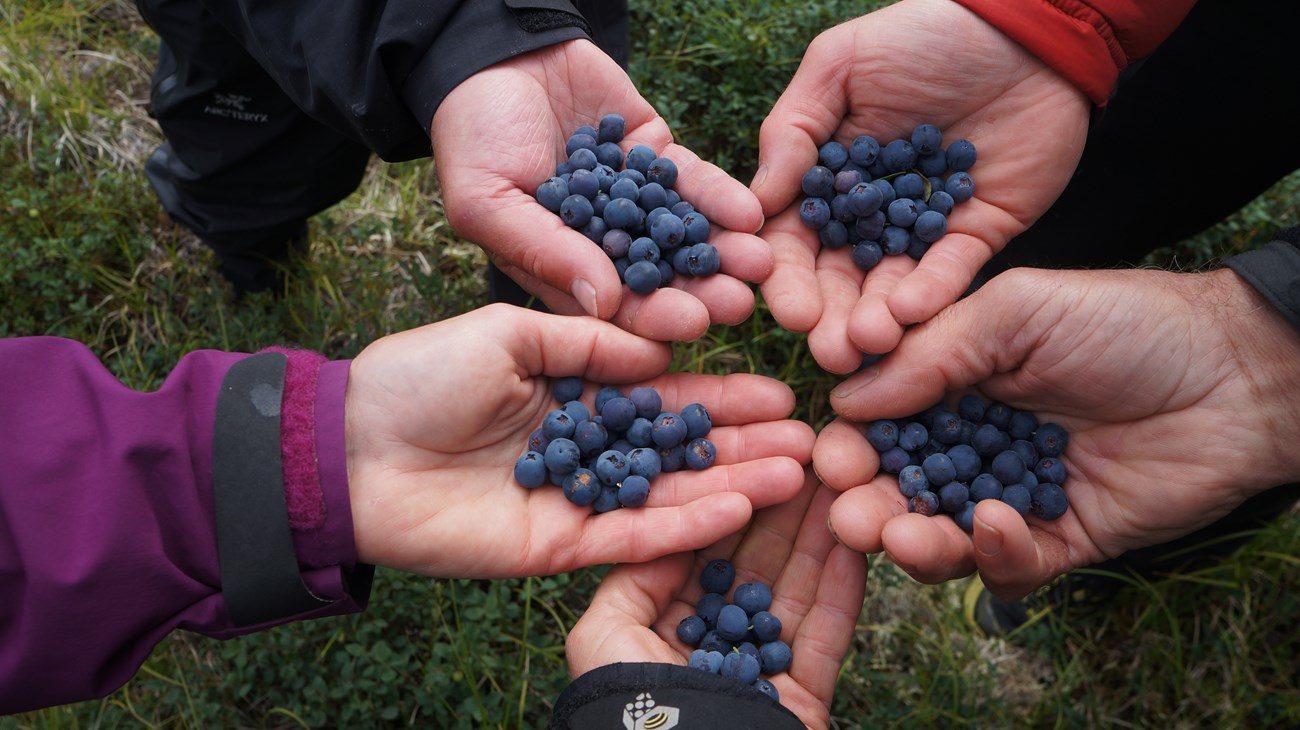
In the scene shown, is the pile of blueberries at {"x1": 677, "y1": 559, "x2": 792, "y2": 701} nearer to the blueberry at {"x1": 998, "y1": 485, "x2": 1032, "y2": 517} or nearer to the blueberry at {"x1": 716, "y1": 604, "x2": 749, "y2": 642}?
the blueberry at {"x1": 716, "y1": 604, "x2": 749, "y2": 642}

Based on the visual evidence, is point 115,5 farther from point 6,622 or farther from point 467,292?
point 6,622

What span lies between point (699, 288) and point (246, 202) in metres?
1.70

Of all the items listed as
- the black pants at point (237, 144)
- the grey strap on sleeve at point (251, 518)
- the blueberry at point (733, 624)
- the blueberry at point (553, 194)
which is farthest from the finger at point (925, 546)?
the black pants at point (237, 144)

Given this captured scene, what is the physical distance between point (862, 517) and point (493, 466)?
812mm

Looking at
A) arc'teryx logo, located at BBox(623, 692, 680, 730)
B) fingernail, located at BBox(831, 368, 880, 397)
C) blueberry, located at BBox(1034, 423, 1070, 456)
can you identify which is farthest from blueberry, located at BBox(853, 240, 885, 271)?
arc'teryx logo, located at BBox(623, 692, 680, 730)

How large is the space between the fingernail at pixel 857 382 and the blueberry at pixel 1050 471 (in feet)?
1.47

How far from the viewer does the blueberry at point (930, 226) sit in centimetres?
221

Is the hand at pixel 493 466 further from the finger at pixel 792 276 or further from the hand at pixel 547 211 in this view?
the finger at pixel 792 276

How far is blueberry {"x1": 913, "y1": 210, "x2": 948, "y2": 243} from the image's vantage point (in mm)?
2215

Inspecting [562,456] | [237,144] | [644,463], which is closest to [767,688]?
[644,463]

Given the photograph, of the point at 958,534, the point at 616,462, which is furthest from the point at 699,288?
the point at 958,534

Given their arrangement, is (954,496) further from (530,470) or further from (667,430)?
(530,470)

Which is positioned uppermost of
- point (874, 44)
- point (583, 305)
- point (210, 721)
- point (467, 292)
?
point (874, 44)

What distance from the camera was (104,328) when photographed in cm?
319
